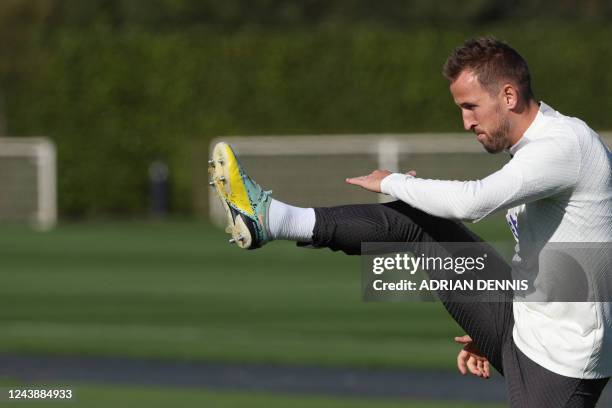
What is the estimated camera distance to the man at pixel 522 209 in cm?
525

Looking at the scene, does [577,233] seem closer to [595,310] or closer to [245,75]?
[595,310]

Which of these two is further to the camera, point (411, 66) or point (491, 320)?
point (411, 66)

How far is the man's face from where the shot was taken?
5.30m

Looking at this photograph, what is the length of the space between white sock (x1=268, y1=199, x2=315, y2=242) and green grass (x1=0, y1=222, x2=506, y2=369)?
6179mm

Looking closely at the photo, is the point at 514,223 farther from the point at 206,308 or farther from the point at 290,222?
the point at 206,308

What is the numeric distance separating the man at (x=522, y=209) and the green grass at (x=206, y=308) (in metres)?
6.28

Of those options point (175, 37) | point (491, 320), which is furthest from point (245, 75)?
point (491, 320)

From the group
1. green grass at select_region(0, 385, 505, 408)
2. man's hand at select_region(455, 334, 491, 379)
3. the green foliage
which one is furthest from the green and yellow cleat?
the green foliage

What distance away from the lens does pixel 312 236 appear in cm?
573

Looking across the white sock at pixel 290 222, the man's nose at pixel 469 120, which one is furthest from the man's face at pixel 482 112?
the white sock at pixel 290 222

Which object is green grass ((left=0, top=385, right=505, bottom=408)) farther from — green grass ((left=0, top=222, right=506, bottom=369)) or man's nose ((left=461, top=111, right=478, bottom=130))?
man's nose ((left=461, top=111, right=478, bottom=130))

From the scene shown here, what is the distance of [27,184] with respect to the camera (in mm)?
26328

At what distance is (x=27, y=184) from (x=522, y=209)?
71.0ft

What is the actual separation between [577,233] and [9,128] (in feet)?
84.2
